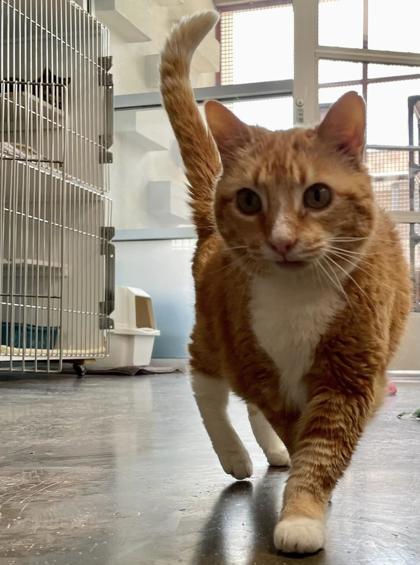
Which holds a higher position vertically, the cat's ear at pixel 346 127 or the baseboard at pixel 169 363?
the cat's ear at pixel 346 127

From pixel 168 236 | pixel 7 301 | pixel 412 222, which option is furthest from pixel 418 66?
pixel 7 301

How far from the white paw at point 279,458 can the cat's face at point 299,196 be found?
0.42 m

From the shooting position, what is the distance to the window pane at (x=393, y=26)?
383 centimetres

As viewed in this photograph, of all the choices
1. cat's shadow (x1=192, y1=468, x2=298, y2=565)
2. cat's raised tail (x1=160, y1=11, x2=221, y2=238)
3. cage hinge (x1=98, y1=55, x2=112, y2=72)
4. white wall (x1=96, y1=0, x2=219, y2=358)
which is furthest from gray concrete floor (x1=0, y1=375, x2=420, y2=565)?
white wall (x1=96, y1=0, x2=219, y2=358)

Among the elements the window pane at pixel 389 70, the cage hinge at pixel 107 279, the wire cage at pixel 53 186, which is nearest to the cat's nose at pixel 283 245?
the wire cage at pixel 53 186

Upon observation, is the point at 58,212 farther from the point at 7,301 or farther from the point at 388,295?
the point at 388,295

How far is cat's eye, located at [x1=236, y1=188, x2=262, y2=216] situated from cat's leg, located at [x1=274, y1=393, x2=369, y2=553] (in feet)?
0.83

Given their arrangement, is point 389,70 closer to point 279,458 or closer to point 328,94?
point 328,94

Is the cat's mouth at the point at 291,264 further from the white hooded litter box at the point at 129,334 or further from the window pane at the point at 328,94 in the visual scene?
the white hooded litter box at the point at 129,334

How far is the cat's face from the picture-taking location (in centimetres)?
89

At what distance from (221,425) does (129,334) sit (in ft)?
9.96

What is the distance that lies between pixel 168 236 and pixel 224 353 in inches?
159

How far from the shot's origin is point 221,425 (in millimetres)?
1192

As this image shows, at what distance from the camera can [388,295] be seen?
0.98 meters
